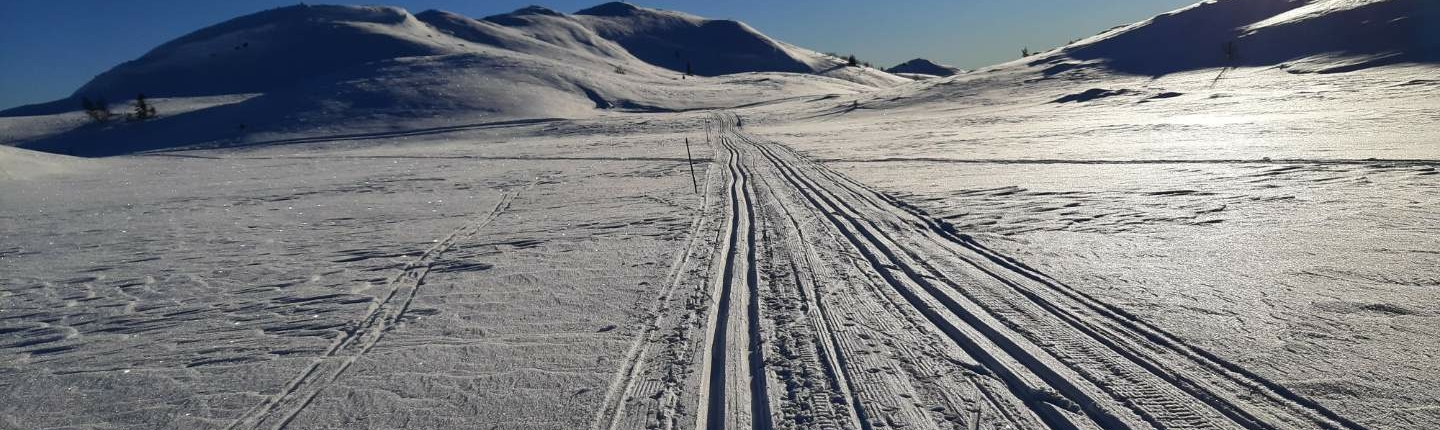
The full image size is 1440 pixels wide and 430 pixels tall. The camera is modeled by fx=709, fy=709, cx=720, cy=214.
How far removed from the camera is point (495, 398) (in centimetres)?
398

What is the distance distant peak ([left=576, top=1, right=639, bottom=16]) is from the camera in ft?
347

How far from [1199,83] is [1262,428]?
90.0ft

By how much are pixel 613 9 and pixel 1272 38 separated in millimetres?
90268

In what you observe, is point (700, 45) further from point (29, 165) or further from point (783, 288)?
point (783, 288)

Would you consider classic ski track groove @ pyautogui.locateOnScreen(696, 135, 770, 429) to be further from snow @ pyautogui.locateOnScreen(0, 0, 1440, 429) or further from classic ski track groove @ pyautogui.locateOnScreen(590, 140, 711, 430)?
classic ski track groove @ pyautogui.locateOnScreen(590, 140, 711, 430)

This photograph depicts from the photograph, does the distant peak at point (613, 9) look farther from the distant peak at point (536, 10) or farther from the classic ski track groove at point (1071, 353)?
the classic ski track groove at point (1071, 353)

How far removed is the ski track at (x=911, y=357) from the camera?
3.36m

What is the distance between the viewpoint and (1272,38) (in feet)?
96.8

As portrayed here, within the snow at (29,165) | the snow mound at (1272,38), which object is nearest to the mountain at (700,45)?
the snow mound at (1272,38)

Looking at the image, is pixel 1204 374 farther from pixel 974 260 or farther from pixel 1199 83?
pixel 1199 83

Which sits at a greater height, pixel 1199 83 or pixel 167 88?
pixel 167 88

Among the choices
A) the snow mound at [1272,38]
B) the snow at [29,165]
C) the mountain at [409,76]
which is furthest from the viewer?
the mountain at [409,76]

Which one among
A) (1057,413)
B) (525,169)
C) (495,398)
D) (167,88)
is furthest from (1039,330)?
(167,88)

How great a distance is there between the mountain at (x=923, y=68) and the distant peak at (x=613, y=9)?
129ft
